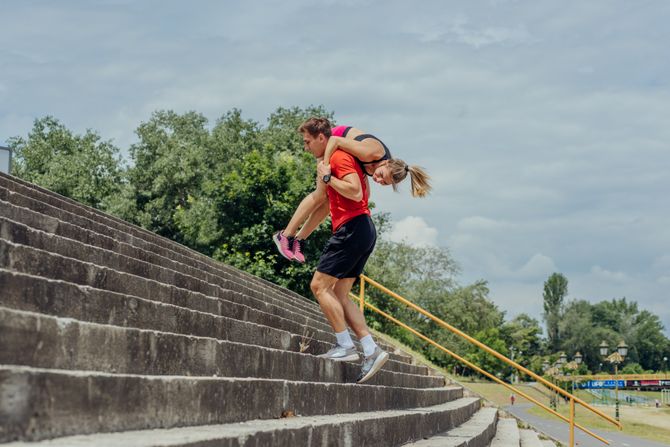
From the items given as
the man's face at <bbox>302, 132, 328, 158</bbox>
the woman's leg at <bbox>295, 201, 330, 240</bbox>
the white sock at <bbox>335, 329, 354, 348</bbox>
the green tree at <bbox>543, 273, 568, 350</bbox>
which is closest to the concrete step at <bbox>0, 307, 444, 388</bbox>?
the white sock at <bbox>335, 329, 354, 348</bbox>

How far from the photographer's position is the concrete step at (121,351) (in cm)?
248

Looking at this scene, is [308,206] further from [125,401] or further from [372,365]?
[125,401]

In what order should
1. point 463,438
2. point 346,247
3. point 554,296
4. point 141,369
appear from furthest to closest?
1. point 554,296
2. point 463,438
3. point 346,247
4. point 141,369

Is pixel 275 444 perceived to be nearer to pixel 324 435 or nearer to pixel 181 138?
pixel 324 435

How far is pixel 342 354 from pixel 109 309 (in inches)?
96.5

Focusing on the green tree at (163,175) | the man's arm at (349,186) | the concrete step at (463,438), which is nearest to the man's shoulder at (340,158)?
the man's arm at (349,186)

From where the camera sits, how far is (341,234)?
5648mm

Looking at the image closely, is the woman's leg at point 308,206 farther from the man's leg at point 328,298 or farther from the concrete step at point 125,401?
the concrete step at point 125,401

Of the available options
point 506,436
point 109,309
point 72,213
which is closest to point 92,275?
point 109,309

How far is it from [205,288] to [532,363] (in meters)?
127

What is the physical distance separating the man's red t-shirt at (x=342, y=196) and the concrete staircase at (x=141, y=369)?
0.96 metres

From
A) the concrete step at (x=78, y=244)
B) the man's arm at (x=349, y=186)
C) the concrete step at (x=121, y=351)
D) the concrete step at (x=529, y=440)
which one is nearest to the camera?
the concrete step at (x=121, y=351)

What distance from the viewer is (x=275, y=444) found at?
317 cm

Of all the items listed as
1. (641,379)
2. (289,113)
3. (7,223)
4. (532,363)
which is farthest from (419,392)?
(532,363)
